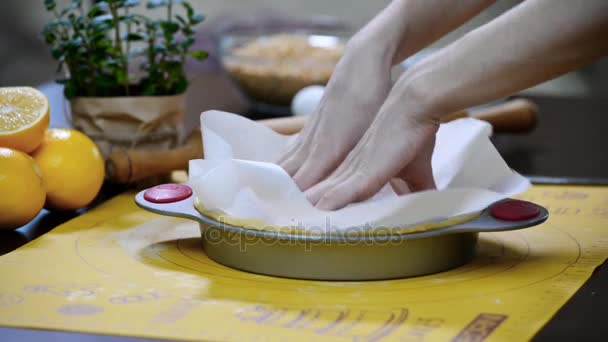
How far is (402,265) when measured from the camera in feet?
2.53

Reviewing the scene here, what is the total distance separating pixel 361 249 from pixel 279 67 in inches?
36.5

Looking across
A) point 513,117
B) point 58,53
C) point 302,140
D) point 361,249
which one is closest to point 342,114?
point 302,140

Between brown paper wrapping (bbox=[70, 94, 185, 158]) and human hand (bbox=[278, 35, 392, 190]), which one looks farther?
brown paper wrapping (bbox=[70, 94, 185, 158])

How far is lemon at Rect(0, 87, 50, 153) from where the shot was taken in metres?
0.97

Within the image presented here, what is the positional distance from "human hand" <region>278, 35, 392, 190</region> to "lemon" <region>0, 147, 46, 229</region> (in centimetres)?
29

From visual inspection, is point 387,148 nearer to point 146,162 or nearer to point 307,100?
point 146,162

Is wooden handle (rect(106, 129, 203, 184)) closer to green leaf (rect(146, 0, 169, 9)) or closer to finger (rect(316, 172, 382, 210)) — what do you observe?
green leaf (rect(146, 0, 169, 9))

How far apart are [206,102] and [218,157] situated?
0.85 meters

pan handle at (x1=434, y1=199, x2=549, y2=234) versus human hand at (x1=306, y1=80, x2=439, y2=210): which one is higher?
human hand at (x1=306, y1=80, x2=439, y2=210)

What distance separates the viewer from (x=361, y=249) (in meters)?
0.76

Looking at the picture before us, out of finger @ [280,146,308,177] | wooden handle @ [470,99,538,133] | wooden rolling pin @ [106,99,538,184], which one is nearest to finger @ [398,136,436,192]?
finger @ [280,146,308,177]

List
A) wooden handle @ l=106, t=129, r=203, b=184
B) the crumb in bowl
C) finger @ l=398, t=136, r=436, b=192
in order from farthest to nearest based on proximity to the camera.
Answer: the crumb in bowl
wooden handle @ l=106, t=129, r=203, b=184
finger @ l=398, t=136, r=436, b=192

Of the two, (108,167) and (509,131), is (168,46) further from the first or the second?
(509,131)

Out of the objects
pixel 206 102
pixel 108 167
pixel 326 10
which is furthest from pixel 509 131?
pixel 326 10
